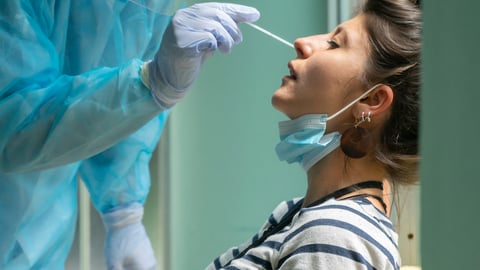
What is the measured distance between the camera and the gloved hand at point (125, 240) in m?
1.68

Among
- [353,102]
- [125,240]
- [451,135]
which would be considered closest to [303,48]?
[353,102]

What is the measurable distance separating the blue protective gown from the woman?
29 cm

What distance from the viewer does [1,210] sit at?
1.40 meters

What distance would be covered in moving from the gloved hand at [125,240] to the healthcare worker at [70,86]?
0.50 feet

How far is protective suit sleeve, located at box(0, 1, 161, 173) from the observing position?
1.26 metres

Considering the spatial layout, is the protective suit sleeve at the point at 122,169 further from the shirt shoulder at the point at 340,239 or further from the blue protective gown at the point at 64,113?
the shirt shoulder at the point at 340,239

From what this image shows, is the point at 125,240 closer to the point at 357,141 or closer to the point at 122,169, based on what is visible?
the point at 122,169

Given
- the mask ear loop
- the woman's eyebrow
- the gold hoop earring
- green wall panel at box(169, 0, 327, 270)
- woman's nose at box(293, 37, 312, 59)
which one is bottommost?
green wall panel at box(169, 0, 327, 270)

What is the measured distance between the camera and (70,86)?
4.22 ft

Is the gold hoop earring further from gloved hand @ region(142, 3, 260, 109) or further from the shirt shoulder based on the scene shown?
gloved hand @ region(142, 3, 260, 109)

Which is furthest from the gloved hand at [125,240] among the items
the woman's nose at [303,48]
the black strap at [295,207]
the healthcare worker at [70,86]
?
the woman's nose at [303,48]

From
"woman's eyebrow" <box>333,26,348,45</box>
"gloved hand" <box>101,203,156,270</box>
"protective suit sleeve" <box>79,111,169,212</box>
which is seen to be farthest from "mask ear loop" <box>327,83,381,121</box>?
"gloved hand" <box>101,203,156,270</box>

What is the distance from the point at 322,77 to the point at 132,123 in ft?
1.26

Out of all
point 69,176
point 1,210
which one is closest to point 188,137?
point 69,176
